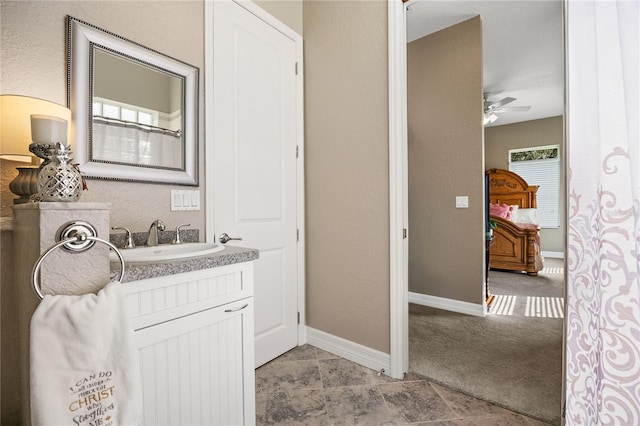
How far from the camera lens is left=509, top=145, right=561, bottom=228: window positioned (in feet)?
20.5

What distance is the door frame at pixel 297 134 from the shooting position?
1.75m

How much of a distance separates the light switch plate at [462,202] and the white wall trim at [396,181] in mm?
1436

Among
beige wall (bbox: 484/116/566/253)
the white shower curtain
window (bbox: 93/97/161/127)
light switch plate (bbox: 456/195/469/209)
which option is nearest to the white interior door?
window (bbox: 93/97/161/127)

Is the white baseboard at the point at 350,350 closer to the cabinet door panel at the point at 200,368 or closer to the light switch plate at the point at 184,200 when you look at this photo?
the cabinet door panel at the point at 200,368

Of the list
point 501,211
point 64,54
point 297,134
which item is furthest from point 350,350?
point 501,211

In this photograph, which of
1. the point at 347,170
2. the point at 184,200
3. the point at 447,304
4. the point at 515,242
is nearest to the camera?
the point at 184,200

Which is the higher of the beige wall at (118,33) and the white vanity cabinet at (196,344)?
the beige wall at (118,33)

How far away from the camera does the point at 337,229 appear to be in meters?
2.23

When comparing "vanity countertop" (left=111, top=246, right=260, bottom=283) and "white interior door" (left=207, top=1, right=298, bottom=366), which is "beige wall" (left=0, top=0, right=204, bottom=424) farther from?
"vanity countertop" (left=111, top=246, right=260, bottom=283)

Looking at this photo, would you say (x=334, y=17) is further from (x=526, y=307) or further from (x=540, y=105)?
(x=540, y=105)

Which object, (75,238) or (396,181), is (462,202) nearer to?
(396,181)

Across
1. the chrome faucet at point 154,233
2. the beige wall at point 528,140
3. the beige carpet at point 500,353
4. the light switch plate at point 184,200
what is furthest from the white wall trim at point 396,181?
the beige wall at point 528,140

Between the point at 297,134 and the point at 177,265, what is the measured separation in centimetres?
157

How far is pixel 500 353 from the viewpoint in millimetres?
2223
